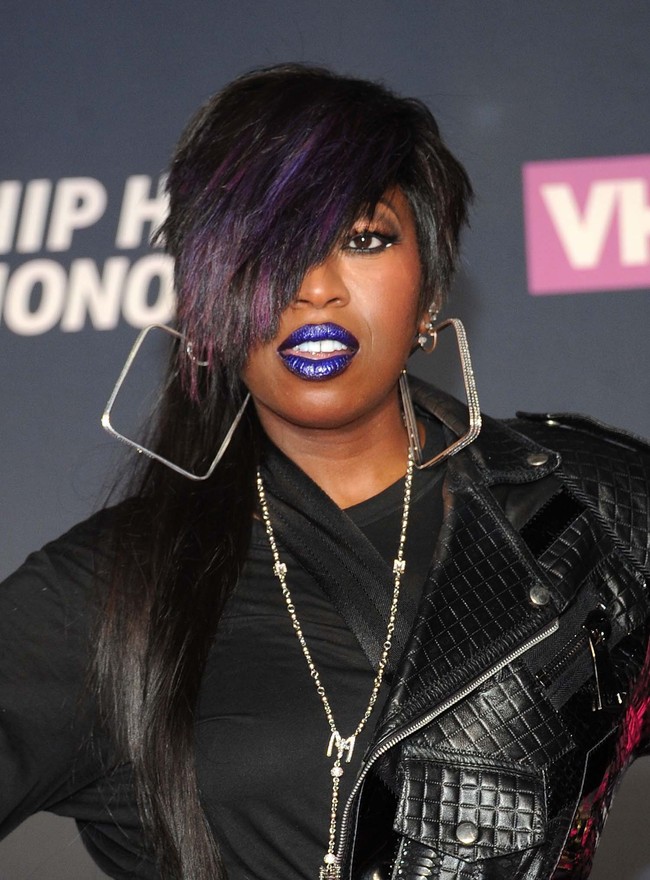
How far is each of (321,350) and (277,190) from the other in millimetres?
161

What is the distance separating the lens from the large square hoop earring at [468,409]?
4.45ft

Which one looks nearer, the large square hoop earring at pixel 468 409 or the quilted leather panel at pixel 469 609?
the quilted leather panel at pixel 469 609

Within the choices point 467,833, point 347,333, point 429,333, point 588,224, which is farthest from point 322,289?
point 588,224

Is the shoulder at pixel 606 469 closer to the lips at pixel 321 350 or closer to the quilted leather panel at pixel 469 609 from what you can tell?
the quilted leather panel at pixel 469 609

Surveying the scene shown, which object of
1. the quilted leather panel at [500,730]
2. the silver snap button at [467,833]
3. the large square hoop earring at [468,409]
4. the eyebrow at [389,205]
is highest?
the eyebrow at [389,205]

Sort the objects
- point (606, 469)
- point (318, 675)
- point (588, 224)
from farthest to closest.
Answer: point (588, 224), point (606, 469), point (318, 675)

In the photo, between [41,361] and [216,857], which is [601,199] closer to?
[41,361]

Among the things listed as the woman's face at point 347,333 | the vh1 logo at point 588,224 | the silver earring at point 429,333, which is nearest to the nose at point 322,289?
the woman's face at point 347,333

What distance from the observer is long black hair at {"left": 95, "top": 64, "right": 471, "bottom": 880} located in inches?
49.2

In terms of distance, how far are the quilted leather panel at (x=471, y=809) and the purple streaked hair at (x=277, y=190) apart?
43 centimetres

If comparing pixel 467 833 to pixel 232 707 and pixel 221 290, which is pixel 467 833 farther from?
pixel 221 290

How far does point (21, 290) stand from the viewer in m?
2.05

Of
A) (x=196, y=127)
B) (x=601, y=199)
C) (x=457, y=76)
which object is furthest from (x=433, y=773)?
(x=457, y=76)

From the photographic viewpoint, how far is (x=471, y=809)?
1.17 m
